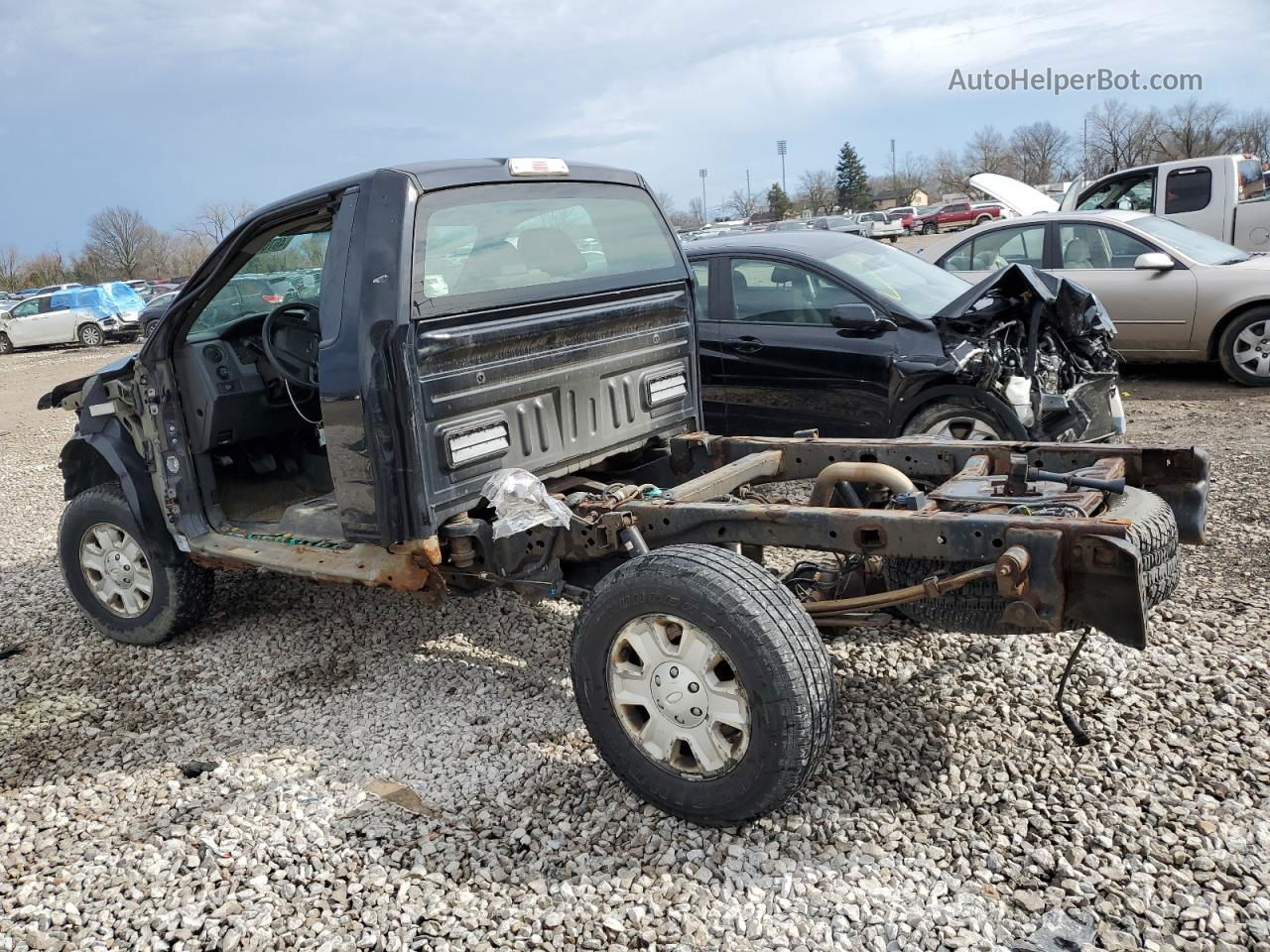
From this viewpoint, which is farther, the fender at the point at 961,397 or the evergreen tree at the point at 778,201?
the evergreen tree at the point at 778,201

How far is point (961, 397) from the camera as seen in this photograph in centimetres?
582

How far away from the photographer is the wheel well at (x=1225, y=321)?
29.3ft

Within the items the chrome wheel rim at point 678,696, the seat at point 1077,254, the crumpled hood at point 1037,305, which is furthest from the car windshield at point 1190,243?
the chrome wheel rim at point 678,696

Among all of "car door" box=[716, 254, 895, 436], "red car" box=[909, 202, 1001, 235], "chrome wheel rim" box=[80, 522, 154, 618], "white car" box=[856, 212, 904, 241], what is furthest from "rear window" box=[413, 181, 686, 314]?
"red car" box=[909, 202, 1001, 235]

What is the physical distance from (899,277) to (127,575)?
4.94 m

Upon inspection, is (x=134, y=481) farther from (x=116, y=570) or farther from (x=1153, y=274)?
(x=1153, y=274)

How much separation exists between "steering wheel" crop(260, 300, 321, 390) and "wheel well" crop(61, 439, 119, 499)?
102 cm

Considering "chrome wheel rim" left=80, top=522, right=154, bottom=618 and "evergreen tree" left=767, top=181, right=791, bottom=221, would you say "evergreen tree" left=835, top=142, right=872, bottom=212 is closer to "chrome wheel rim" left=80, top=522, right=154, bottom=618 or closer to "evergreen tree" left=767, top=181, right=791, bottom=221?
"evergreen tree" left=767, top=181, right=791, bottom=221

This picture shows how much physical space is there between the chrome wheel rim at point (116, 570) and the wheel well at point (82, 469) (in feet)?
0.97

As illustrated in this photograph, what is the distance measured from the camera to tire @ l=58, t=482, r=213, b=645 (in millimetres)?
4766

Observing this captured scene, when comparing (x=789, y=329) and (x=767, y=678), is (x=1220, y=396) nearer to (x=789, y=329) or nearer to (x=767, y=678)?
(x=789, y=329)

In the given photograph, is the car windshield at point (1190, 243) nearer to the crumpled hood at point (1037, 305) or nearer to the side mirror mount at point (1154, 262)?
the side mirror mount at point (1154, 262)

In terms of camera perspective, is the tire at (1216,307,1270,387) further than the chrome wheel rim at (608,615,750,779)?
Yes

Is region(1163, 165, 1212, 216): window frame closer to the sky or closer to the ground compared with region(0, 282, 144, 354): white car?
closer to the sky
